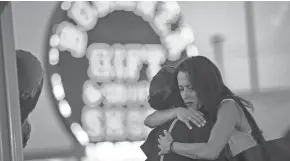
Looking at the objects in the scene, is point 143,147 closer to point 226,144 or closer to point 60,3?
point 226,144

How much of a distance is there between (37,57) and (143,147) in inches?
20.2

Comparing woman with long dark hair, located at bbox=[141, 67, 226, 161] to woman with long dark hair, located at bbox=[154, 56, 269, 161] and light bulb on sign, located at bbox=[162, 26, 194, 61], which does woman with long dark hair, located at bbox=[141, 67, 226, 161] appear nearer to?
woman with long dark hair, located at bbox=[154, 56, 269, 161]

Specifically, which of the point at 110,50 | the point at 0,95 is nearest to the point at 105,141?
the point at 110,50

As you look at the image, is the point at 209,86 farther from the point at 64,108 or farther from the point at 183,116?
the point at 64,108

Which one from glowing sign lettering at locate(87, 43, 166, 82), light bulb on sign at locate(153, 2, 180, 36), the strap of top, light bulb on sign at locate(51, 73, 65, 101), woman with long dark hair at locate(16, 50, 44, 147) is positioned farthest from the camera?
light bulb on sign at locate(153, 2, 180, 36)

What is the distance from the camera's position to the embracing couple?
1.93 metres

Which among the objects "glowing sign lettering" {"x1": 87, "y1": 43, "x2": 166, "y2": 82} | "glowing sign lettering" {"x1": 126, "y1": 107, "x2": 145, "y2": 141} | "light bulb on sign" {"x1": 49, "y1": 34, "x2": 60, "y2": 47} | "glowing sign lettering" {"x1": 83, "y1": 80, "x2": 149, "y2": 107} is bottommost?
"glowing sign lettering" {"x1": 126, "y1": 107, "x2": 145, "y2": 141}

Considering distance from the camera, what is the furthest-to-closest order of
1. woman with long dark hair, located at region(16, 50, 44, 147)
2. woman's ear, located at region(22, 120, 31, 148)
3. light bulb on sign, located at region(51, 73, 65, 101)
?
light bulb on sign, located at region(51, 73, 65, 101) < woman's ear, located at region(22, 120, 31, 148) < woman with long dark hair, located at region(16, 50, 44, 147)

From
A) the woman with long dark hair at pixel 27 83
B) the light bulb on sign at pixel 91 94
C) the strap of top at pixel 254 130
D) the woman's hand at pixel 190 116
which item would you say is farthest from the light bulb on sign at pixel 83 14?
the strap of top at pixel 254 130

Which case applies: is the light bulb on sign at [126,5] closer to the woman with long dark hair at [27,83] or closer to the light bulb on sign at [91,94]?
the light bulb on sign at [91,94]

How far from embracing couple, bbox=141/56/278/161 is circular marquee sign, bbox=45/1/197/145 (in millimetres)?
183

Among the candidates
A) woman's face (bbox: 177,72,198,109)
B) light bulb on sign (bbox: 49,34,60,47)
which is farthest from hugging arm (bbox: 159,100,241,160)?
light bulb on sign (bbox: 49,34,60,47)

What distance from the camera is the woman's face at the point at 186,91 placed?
6.42 ft

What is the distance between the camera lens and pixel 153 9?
2318mm
